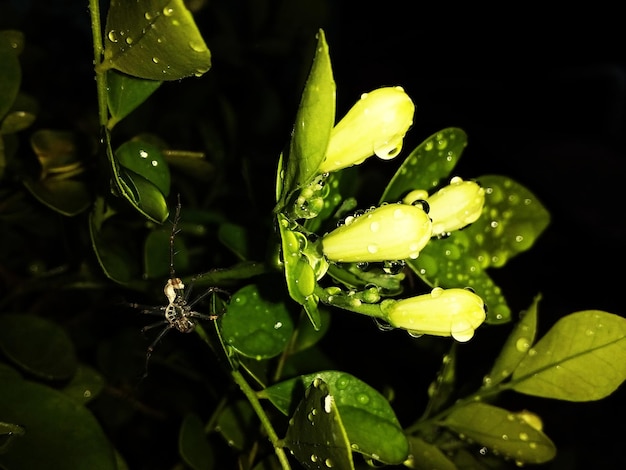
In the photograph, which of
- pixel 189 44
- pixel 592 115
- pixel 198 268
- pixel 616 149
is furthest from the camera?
pixel 592 115

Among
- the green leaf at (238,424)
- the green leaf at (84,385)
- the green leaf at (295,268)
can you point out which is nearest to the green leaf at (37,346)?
the green leaf at (84,385)

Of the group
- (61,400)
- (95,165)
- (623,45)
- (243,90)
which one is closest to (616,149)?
(623,45)

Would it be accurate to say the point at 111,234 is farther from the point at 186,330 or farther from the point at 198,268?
the point at 186,330

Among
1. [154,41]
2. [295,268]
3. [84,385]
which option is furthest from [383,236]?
[84,385]

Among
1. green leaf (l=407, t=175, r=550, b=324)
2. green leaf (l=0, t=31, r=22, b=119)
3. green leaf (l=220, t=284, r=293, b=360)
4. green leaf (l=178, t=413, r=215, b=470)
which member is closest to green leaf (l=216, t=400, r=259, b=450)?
green leaf (l=178, t=413, r=215, b=470)

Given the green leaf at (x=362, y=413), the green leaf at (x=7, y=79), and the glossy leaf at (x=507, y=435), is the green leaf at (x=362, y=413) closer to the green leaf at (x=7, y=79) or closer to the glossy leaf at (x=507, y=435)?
the glossy leaf at (x=507, y=435)

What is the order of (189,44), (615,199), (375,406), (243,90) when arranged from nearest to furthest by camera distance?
(189,44), (375,406), (243,90), (615,199)
